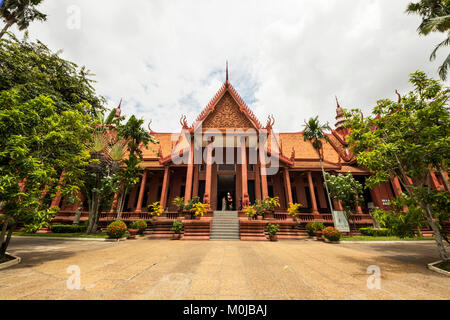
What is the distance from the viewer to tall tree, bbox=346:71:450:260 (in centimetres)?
474

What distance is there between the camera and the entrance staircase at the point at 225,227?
10789 millimetres

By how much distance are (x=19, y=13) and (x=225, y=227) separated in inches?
856

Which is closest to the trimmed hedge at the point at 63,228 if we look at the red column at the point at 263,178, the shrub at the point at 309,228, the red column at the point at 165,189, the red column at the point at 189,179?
the red column at the point at 165,189

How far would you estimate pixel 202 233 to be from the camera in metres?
10.9

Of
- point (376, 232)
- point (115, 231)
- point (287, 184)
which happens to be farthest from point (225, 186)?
point (376, 232)

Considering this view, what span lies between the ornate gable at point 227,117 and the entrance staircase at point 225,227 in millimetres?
7693

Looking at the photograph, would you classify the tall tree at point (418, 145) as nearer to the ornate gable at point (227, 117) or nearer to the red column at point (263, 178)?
the red column at point (263, 178)

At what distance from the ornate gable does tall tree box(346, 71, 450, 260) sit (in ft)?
31.2

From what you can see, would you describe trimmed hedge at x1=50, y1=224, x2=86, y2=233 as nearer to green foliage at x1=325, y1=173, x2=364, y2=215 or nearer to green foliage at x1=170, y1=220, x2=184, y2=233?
green foliage at x1=170, y1=220, x2=184, y2=233

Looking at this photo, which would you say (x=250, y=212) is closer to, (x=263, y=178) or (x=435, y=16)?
(x=263, y=178)

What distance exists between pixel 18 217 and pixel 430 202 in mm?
11552

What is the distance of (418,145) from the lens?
4605mm
